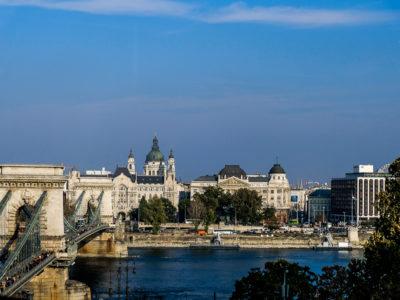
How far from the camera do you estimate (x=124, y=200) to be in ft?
558

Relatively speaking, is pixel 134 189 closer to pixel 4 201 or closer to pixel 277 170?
pixel 277 170

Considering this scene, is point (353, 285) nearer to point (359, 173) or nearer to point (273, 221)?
point (273, 221)

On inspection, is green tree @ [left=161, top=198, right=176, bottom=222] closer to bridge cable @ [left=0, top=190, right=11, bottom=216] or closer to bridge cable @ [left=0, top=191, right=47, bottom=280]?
bridge cable @ [left=0, top=191, right=47, bottom=280]

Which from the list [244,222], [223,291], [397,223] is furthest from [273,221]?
[397,223]

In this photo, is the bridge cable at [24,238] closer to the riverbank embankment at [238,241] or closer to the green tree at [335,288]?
the green tree at [335,288]

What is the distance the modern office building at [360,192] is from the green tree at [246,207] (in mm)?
15924

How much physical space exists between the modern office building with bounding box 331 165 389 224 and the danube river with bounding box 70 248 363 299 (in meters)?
51.9

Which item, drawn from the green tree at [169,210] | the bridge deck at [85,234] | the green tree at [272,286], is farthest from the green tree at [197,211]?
the green tree at [272,286]

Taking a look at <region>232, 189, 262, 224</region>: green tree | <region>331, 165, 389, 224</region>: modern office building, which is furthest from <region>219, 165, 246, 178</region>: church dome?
<region>232, 189, 262, 224</region>: green tree

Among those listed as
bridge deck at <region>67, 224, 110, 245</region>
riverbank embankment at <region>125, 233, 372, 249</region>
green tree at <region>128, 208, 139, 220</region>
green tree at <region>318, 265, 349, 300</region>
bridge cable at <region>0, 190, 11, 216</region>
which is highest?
bridge cable at <region>0, 190, 11, 216</region>

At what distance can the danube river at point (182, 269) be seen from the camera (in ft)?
206

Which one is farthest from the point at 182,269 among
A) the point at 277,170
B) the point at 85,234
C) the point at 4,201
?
the point at 277,170

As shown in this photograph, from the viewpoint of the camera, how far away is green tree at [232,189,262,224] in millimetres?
145000

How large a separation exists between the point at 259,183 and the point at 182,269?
10037cm
